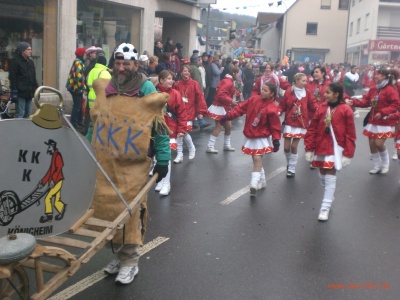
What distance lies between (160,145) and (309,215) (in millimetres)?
3030

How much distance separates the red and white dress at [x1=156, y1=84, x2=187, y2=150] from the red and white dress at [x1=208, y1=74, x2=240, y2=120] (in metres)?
2.79

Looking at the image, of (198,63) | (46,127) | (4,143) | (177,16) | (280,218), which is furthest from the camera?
(177,16)

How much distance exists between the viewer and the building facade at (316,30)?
5656 cm

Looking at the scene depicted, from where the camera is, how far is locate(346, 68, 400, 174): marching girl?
29.1ft

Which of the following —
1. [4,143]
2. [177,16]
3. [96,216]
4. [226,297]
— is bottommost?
[226,297]

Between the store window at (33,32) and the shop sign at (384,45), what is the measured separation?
3458 cm

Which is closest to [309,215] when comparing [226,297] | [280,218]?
[280,218]

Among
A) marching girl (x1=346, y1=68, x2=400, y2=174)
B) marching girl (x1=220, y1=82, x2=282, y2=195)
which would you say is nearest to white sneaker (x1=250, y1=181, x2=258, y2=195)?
marching girl (x1=220, y1=82, x2=282, y2=195)

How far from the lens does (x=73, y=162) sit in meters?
3.66

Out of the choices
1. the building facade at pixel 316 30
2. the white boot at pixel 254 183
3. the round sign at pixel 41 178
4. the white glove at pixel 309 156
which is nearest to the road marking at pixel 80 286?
the round sign at pixel 41 178

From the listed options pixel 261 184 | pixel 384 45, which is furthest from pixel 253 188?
pixel 384 45

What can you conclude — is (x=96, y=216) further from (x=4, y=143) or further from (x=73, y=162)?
(x=4, y=143)

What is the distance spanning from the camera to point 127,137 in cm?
423

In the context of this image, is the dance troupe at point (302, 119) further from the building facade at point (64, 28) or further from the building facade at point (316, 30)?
the building facade at point (316, 30)
